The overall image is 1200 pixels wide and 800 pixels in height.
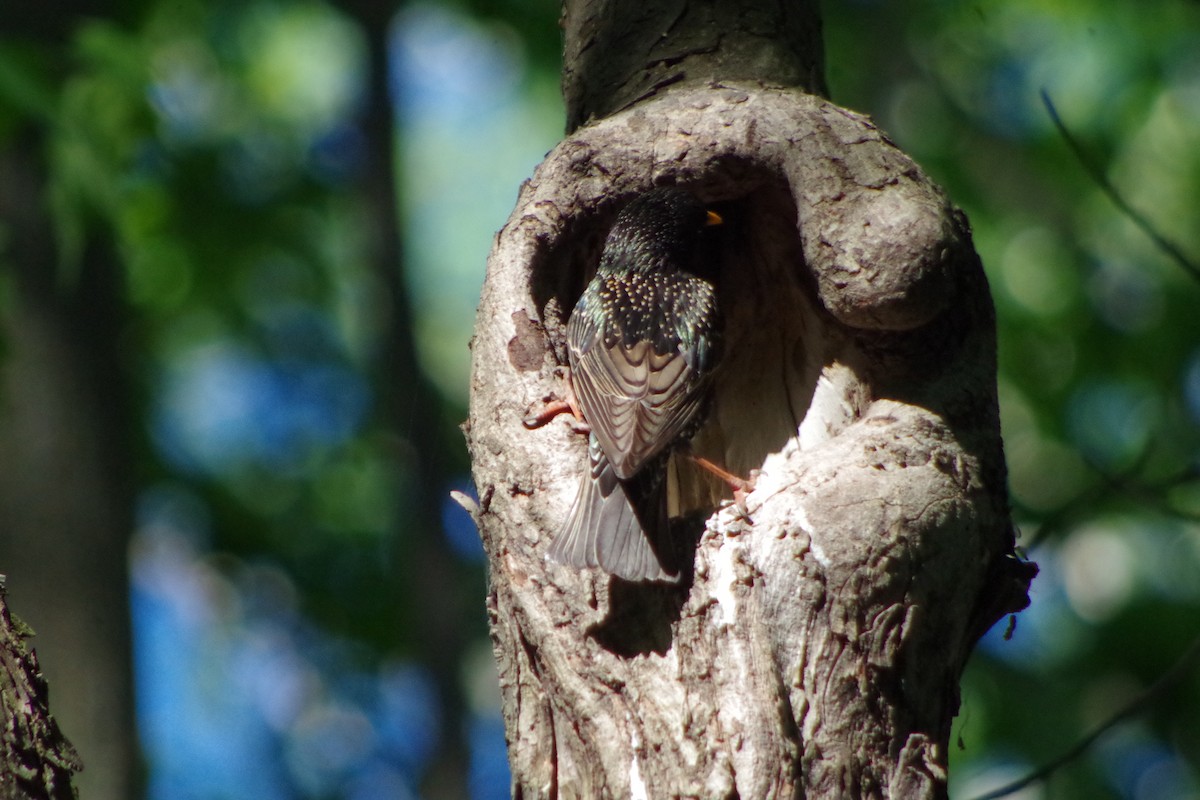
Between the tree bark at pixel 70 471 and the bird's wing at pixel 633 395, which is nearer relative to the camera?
the bird's wing at pixel 633 395

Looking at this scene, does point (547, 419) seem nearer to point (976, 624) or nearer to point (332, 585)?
point (976, 624)

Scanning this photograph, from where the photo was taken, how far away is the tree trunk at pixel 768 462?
2.83 metres

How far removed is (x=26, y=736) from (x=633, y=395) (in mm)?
1943

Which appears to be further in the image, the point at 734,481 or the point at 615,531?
the point at 734,481

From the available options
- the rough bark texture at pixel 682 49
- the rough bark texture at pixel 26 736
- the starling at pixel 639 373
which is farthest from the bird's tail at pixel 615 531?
the rough bark texture at pixel 682 49

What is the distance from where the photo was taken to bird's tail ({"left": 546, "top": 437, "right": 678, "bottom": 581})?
2967 millimetres

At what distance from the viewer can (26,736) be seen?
7.91ft

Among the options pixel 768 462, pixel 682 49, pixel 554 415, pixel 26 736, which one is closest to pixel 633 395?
pixel 554 415

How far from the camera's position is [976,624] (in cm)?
319

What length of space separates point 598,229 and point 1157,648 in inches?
237

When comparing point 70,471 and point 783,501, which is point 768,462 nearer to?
point 783,501

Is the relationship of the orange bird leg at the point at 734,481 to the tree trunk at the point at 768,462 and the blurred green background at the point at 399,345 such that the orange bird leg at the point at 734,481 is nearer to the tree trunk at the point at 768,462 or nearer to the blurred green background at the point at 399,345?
the tree trunk at the point at 768,462

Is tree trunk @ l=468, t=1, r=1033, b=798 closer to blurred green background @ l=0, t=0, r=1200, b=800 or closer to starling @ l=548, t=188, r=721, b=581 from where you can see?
starling @ l=548, t=188, r=721, b=581

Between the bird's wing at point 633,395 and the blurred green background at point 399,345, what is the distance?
316cm
